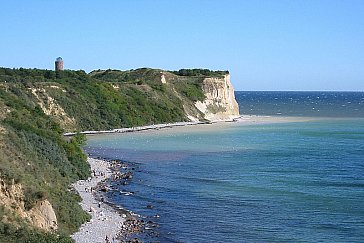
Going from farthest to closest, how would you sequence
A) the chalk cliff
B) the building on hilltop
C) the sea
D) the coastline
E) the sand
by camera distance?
the building on hilltop
the sea
the coastline
the sand
the chalk cliff

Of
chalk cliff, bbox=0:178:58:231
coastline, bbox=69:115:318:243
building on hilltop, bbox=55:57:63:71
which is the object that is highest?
building on hilltop, bbox=55:57:63:71

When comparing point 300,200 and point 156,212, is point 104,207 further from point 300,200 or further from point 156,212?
point 300,200

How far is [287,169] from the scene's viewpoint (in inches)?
1902

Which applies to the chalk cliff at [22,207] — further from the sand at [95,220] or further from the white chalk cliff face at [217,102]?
the white chalk cliff face at [217,102]

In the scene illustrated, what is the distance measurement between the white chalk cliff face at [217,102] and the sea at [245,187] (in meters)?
43.5

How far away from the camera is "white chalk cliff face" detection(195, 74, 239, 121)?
118938 millimetres

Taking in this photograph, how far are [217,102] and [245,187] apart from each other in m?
84.2

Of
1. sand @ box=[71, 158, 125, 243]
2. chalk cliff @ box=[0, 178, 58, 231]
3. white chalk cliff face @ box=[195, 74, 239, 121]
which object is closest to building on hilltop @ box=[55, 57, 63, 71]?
white chalk cliff face @ box=[195, 74, 239, 121]

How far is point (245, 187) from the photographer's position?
40.5 meters

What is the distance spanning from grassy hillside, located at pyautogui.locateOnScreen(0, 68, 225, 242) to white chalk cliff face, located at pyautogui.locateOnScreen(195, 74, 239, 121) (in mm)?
2107

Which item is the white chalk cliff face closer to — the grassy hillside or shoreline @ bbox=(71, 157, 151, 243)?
the grassy hillside

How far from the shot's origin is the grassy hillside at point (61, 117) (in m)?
26.0

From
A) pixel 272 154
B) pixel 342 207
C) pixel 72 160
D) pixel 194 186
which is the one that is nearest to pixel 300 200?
pixel 342 207

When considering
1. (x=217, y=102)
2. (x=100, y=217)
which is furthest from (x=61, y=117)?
(x=100, y=217)
